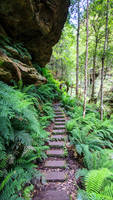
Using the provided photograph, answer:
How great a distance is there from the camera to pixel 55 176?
2.18 metres

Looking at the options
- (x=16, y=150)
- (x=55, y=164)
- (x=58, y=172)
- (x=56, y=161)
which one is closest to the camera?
(x=16, y=150)

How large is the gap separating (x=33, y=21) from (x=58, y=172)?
5.13 m

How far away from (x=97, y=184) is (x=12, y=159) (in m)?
1.55

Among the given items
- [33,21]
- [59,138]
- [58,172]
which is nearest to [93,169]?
[58,172]

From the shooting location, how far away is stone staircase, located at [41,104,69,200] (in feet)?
6.04

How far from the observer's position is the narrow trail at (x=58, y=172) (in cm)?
182

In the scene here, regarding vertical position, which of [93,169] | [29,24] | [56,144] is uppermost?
[29,24]

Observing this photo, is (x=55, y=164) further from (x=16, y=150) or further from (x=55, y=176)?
(x=16, y=150)

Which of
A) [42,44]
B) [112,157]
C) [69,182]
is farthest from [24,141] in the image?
[42,44]

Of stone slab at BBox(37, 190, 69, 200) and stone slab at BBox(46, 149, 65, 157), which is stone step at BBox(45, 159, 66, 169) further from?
stone slab at BBox(37, 190, 69, 200)

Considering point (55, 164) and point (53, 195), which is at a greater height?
point (55, 164)

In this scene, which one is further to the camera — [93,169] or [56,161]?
[56,161]

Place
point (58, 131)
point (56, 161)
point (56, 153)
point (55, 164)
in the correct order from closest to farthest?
point (55, 164) < point (56, 161) < point (56, 153) < point (58, 131)

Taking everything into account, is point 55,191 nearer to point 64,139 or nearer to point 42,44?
point 64,139
